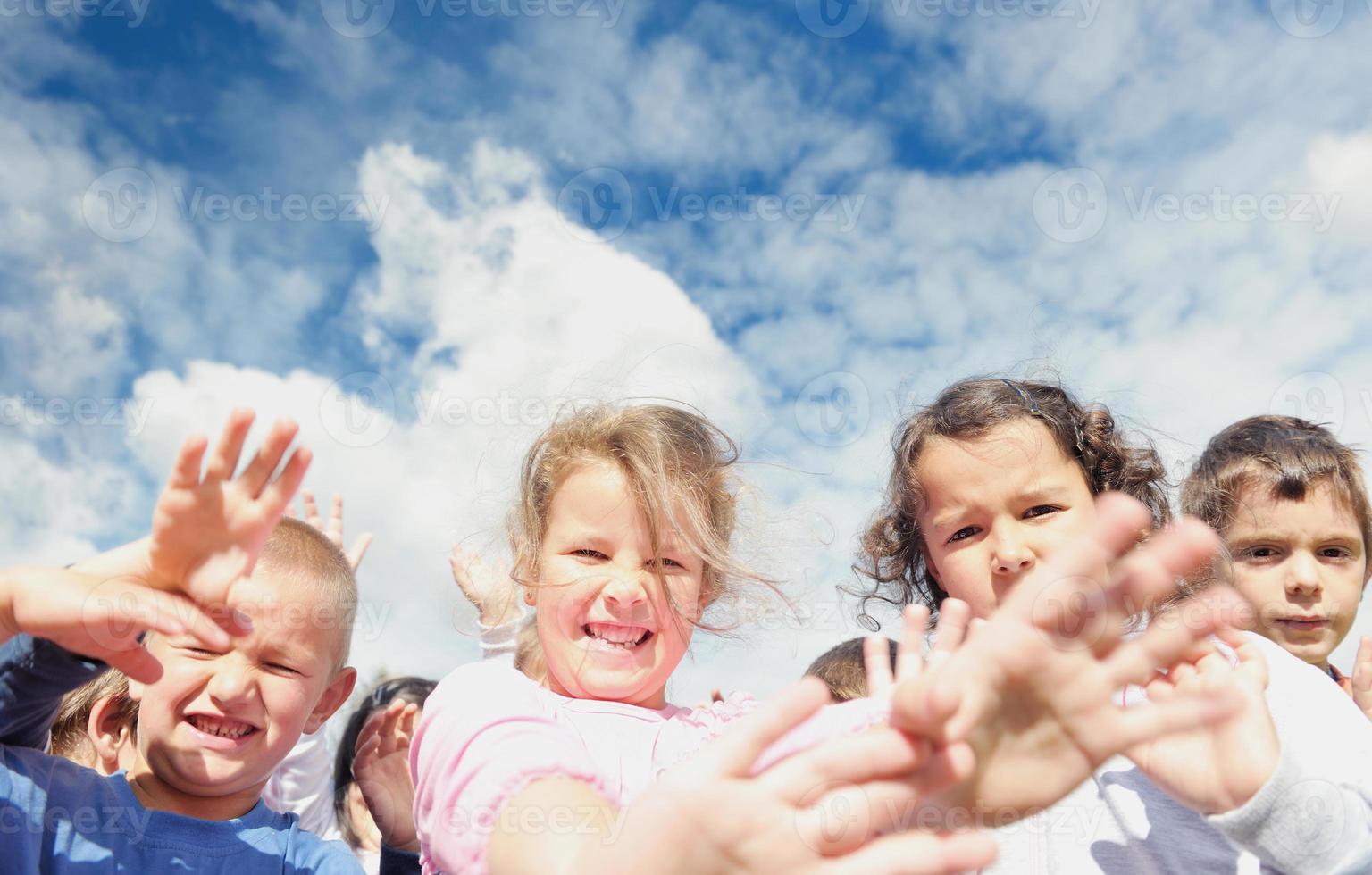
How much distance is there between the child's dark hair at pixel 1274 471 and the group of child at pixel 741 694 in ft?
0.05

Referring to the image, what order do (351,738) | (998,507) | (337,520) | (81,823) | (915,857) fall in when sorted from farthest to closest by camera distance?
(337,520), (351,738), (998,507), (81,823), (915,857)

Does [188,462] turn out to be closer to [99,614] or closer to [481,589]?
[99,614]

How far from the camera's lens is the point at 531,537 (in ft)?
8.86

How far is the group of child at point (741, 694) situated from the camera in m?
1.32

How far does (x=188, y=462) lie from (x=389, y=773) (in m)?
1.93

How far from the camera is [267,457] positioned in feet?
5.46

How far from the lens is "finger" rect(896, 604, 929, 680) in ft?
5.80

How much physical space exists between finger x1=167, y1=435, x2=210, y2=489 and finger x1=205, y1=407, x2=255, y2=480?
0.08ft

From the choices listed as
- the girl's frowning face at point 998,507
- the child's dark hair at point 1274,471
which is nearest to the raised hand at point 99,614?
the girl's frowning face at point 998,507

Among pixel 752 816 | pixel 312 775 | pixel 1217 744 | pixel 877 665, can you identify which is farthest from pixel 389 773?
pixel 1217 744

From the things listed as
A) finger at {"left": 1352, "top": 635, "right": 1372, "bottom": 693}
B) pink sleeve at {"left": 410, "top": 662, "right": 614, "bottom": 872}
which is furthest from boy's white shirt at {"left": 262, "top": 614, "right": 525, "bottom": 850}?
finger at {"left": 1352, "top": 635, "right": 1372, "bottom": 693}

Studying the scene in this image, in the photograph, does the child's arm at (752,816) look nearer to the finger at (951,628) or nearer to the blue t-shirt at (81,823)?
the finger at (951,628)

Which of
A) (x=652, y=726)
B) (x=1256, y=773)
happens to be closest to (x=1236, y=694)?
(x=1256, y=773)

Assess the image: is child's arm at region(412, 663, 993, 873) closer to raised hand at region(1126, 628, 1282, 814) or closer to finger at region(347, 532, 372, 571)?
raised hand at region(1126, 628, 1282, 814)
